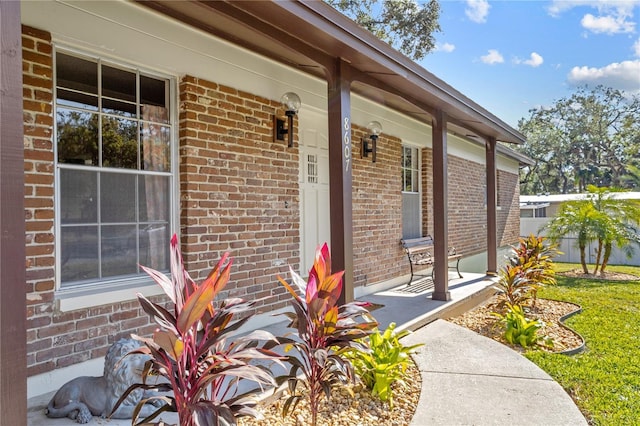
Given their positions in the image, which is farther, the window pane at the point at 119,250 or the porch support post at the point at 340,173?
the porch support post at the point at 340,173

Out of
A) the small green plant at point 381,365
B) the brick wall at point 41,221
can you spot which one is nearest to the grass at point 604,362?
the small green plant at point 381,365

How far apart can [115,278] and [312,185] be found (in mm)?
3087

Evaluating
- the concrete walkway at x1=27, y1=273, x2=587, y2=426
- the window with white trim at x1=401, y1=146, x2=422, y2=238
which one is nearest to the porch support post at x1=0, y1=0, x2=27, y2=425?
the concrete walkway at x1=27, y1=273, x2=587, y2=426

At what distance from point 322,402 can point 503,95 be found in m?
39.4

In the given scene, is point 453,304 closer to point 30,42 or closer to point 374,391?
point 374,391

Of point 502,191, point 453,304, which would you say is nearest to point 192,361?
point 453,304

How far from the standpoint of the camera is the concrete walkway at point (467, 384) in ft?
9.64

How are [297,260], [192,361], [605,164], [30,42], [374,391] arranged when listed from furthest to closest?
[605,164] → [297,260] → [374,391] → [30,42] → [192,361]

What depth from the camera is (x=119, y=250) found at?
12.1 feet

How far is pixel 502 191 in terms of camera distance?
1434cm

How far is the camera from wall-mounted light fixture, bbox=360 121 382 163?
21.9 ft

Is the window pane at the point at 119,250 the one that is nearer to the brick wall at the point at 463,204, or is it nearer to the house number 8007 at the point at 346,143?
the house number 8007 at the point at 346,143

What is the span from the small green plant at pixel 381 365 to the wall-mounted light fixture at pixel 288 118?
106 inches

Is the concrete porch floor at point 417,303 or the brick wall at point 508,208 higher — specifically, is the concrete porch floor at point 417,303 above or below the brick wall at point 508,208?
below
